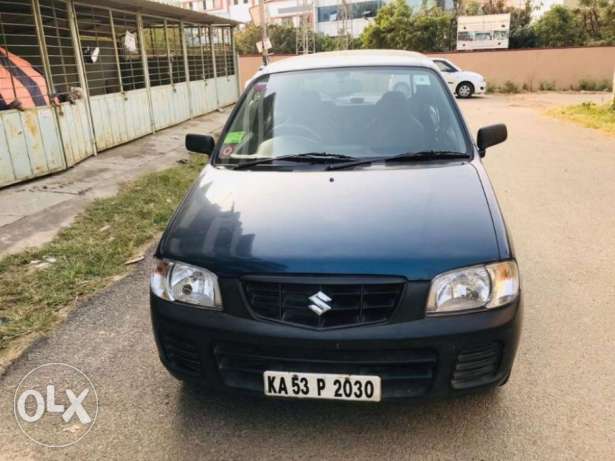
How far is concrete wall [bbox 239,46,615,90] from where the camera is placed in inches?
892

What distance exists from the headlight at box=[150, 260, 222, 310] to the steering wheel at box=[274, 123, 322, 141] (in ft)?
4.32

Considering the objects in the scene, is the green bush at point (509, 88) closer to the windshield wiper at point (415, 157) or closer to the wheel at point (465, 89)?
the wheel at point (465, 89)

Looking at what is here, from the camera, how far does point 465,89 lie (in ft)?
65.3

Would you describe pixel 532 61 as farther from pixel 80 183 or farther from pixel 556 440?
pixel 556 440

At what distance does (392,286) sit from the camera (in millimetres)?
2098

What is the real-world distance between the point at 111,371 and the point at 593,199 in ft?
18.0

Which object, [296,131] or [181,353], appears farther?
[296,131]

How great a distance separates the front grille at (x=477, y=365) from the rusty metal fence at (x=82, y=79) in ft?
20.4

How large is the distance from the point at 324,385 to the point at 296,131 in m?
1.74

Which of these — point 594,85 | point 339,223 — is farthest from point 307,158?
point 594,85

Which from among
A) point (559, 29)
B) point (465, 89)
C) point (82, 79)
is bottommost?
point (465, 89)

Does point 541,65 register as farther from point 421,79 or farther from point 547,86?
point 421,79

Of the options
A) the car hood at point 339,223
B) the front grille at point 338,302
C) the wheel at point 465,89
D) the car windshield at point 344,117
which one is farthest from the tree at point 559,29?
the front grille at point 338,302

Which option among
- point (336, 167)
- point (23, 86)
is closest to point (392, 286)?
point (336, 167)
